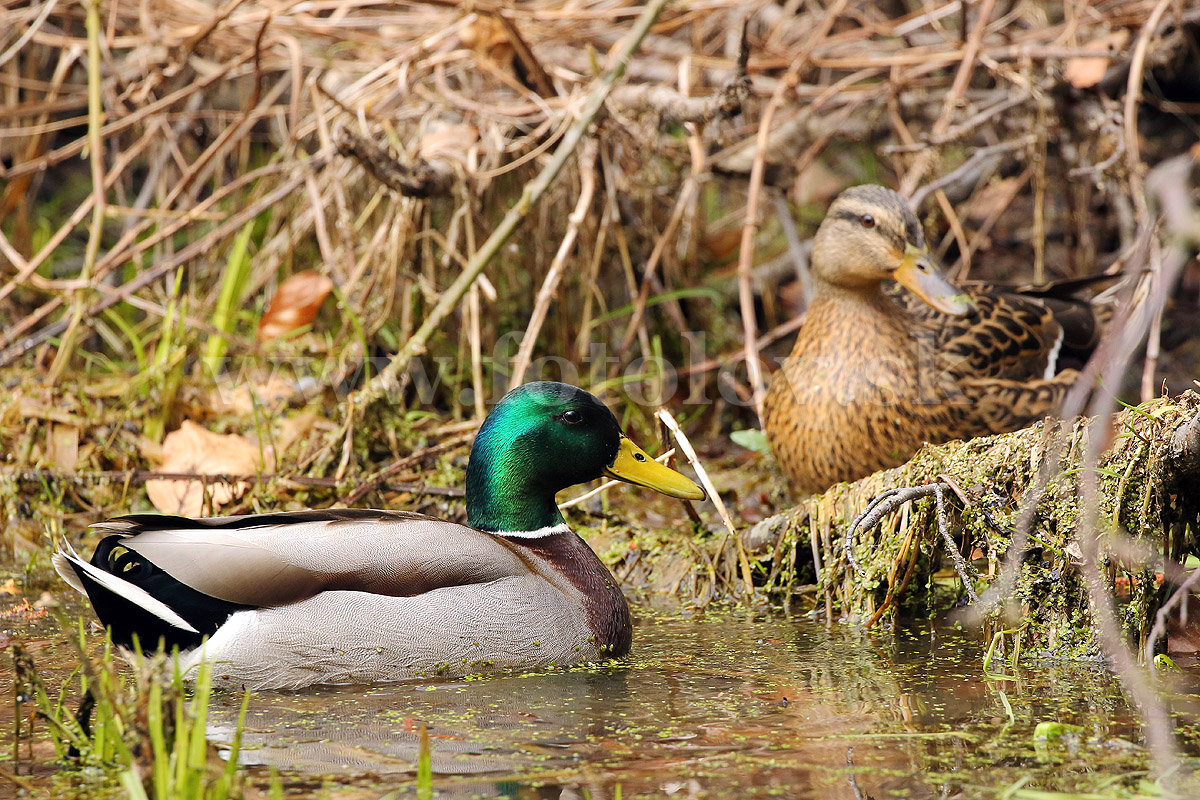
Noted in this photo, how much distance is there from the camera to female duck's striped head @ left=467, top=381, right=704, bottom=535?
3.82 metres

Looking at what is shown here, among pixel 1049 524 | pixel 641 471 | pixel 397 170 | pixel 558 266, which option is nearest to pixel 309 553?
pixel 641 471

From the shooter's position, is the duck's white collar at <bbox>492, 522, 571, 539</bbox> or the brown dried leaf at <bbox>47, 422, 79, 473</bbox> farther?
the brown dried leaf at <bbox>47, 422, 79, 473</bbox>

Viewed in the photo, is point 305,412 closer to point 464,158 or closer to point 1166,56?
point 464,158

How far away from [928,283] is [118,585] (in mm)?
3136

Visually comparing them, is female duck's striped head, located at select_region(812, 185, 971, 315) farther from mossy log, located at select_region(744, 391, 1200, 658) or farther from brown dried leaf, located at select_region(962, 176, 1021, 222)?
brown dried leaf, located at select_region(962, 176, 1021, 222)

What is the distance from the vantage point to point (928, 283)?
4898 millimetres

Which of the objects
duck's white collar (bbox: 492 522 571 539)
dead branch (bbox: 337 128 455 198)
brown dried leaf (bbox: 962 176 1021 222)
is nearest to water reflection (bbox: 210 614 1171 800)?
duck's white collar (bbox: 492 522 571 539)

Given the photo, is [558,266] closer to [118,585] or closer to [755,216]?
[755,216]

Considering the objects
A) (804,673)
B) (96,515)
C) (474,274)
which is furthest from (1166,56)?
(96,515)

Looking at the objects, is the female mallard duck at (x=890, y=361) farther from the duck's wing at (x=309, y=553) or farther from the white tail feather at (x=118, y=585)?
the white tail feather at (x=118, y=585)

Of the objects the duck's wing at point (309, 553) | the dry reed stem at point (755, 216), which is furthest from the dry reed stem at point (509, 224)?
the duck's wing at point (309, 553)

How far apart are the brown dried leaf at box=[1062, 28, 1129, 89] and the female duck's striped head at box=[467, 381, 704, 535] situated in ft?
10.0

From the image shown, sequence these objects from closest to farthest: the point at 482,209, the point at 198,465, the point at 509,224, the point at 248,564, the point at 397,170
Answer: the point at 248,564
the point at 509,224
the point at 198,465
the point at 397,170
the point at 482,209

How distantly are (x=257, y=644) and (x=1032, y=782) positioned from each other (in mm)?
1865
